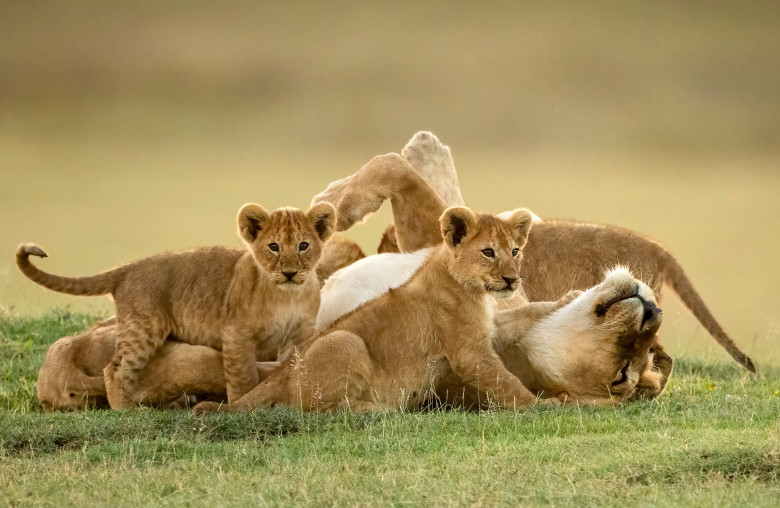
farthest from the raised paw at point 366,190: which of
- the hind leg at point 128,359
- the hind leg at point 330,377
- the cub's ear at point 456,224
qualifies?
the hind leg at point 128,359

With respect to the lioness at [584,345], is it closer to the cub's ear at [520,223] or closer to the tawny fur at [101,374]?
the cub's ear at [520,223]

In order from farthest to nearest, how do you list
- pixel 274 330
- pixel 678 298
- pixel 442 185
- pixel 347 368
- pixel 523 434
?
pixel 442 185 < pixel 678 298 < pixel 274 330 < pixel 347 368 < pixel 523 434

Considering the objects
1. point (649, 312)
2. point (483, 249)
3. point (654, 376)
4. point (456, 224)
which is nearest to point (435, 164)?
point (456, 224)

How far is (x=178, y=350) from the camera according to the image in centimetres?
895

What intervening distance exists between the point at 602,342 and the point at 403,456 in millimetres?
1928

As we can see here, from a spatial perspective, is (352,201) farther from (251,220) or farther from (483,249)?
(483,249)

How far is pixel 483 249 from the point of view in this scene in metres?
8.16

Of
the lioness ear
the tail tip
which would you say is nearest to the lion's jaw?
the lioness ear

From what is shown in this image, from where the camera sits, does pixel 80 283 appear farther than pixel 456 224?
Yes

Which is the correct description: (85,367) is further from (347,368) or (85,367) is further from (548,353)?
(548,353)

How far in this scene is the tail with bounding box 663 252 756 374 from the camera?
9578 mm

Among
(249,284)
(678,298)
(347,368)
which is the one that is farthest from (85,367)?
(678,298)

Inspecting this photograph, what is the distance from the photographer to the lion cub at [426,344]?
26.6 feet

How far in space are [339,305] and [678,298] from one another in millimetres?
2723
